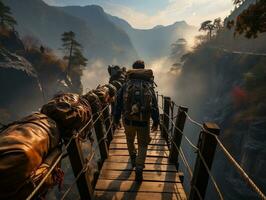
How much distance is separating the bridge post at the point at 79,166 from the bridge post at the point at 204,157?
1.55m

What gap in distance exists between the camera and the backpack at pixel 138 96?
4.61m

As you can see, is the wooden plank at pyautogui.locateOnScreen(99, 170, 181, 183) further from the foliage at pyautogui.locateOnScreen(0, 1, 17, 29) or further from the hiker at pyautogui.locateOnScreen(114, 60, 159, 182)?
the foliage at pyautogui.locateOnScreen(0, 1, 17, 29)

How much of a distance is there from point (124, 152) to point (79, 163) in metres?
3.24

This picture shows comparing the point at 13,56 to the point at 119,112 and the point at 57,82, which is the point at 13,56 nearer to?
the point at 57,82

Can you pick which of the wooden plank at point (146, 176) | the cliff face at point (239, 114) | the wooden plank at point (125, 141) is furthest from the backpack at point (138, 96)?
the cliff face at point (239, 114)

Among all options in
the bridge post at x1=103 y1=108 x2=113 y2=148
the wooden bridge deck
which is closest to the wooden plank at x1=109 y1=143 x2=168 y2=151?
the bridge post at x1=103 y1=108 x2=113 y2=148

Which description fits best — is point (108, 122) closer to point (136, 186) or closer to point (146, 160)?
point (146, 160)

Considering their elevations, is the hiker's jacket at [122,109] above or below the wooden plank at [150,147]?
above

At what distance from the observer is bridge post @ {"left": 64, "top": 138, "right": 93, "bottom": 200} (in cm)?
307

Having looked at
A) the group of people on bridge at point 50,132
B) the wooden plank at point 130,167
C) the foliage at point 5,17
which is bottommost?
the wooden plank at point 130,167

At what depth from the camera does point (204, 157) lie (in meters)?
3.16

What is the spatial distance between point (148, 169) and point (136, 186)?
859 millimetres

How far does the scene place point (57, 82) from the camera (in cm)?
4966

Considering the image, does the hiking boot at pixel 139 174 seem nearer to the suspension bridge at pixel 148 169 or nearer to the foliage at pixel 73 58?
the suspension bridge at pixel 148 169
